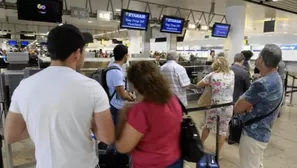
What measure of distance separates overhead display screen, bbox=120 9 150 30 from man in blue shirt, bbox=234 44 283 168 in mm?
6339

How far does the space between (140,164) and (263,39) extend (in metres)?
24.2

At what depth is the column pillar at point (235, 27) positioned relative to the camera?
9.16 meters

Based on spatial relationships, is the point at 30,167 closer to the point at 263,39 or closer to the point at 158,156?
the point at 158,156

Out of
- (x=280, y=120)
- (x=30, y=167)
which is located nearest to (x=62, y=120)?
(x=30, y=167)

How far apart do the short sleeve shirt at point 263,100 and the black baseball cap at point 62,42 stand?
57.6 inches

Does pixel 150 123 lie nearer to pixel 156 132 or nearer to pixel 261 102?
pixel 156 132

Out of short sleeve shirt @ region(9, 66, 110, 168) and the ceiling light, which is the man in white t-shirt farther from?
the ceiling light

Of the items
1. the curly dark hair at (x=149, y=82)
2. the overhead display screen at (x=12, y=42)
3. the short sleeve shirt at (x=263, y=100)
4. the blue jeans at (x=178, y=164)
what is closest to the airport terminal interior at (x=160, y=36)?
the curly dark hair at (x=149, y=82)

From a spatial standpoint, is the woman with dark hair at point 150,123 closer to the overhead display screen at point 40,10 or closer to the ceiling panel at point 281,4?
the overhead display screen at point 40,10

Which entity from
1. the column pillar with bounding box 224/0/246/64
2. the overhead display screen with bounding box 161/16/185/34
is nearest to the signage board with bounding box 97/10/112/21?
the overhead display screen with bounding box 161/16/185/34

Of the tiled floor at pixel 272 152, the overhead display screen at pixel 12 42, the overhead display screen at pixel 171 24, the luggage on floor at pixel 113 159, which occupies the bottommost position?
the tiled floor at pixel 272 152

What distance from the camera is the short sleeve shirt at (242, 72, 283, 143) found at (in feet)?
5.90

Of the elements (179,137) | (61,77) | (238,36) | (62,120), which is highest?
(238,36)

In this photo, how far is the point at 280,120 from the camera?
17.3ft
